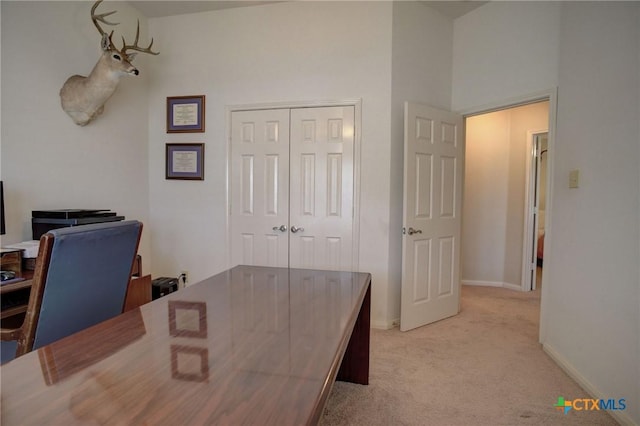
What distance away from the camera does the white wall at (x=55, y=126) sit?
2.22 meters

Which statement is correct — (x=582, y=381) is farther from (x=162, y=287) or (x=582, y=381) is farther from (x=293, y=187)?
(x=162, y=287)

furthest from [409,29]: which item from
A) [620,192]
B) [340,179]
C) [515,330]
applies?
[515,330]

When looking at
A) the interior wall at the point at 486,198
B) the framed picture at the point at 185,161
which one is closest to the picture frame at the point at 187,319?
the framed picture at the point at 185,161

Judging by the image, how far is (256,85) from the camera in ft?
10.6

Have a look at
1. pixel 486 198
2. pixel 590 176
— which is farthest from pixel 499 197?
pixel 590 176

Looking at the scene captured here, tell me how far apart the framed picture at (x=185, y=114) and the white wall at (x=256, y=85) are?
0.21ft

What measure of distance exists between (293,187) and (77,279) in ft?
6.56

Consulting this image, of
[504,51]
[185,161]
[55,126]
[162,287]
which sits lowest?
[162,287]

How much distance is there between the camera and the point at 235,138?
10.7 ft

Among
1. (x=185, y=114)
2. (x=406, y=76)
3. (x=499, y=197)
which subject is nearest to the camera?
(x=406, y=76)

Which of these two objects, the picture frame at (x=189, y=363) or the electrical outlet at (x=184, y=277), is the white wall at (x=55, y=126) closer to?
the electrical outlet at (x=184, y=277)

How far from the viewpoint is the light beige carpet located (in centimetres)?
179

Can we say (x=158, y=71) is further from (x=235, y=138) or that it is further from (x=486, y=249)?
(x=486, y=249)

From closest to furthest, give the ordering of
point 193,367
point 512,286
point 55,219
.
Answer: point 193,367
point 55,219
point 512,286
